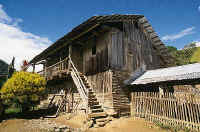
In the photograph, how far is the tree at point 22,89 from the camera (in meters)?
9.82

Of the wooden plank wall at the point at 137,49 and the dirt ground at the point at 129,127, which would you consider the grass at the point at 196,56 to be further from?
the dirt ground at the point at 129,127

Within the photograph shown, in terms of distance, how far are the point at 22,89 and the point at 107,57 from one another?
634 cm

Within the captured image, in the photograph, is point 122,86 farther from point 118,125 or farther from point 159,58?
point 159,58

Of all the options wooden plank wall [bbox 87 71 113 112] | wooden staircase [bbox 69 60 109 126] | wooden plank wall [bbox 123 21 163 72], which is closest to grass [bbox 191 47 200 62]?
wooden plank wall [bbox 123 21 163 72]

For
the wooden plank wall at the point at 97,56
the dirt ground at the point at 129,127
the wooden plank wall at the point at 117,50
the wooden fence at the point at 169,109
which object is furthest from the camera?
the wooden plank wall at the point at 97,56

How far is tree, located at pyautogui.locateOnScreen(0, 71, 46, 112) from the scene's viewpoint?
9.82 meters

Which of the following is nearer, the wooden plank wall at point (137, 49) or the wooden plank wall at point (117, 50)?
the wooden plank wall at point (117, 50)

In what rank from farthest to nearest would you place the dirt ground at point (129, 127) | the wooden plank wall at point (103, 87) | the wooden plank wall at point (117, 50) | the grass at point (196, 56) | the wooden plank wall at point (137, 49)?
the grass at point (196, 56)
the wooden plank wall at point (137, 49)
the wooden plank wall at point (117, 50)
the wooden plank wall at point (103, 87)
the dirt ground at point (129, 127)

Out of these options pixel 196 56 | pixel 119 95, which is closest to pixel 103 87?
pixel 119 95

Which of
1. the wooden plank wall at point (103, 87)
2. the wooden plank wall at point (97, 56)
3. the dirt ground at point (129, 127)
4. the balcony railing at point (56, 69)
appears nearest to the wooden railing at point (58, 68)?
the balcony railing at point (56, 69)

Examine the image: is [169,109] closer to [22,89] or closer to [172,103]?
[172,103]

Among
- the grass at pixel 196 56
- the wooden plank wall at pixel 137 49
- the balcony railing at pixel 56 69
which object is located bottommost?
the balcony railing at pixel 56 69

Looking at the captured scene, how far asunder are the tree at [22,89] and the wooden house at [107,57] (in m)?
2.14

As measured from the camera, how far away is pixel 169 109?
757 cm
